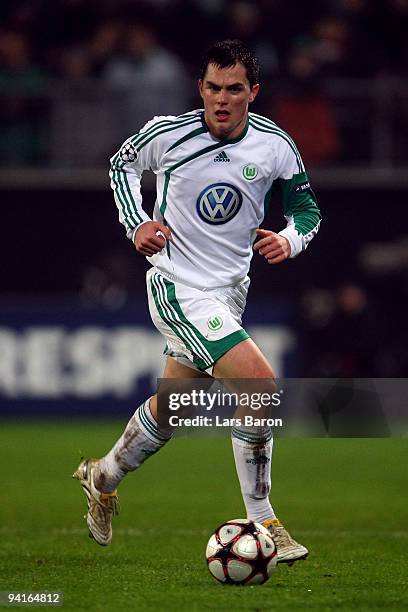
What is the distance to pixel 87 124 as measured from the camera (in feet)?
53.4

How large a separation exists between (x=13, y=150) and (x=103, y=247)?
1.76 metres

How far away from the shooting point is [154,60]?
16578mm

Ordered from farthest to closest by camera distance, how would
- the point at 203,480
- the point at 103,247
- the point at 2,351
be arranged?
the point at 103,247 < the point at 2,351 < the point at 203,480

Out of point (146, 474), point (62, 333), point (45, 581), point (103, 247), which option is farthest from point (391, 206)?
point (45, 581)

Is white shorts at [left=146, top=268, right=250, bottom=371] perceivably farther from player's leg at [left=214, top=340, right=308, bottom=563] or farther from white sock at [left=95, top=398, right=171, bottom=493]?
white sock at [left=95, top=398, right=171, bottom=493]

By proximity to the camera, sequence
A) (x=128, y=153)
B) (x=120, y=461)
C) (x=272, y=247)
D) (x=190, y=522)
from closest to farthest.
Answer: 1. (x=272, y=247)
2. (x=128, y=153)
3. (x=120, y=461)
4. (x=190, y=522)

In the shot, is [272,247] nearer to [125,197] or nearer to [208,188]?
[208,188]

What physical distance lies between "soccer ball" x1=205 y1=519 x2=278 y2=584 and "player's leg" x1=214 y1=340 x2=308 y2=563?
0.31 meters

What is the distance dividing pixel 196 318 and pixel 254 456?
2.35 ft

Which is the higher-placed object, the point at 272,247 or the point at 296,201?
the point at 296,201

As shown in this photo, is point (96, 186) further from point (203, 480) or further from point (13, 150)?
point (203, 480)

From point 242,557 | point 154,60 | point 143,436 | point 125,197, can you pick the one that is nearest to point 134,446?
point 143,436

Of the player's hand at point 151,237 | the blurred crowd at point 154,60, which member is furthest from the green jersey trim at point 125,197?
the blurred crowd at point 154,60

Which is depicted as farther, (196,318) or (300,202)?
(300,202)
